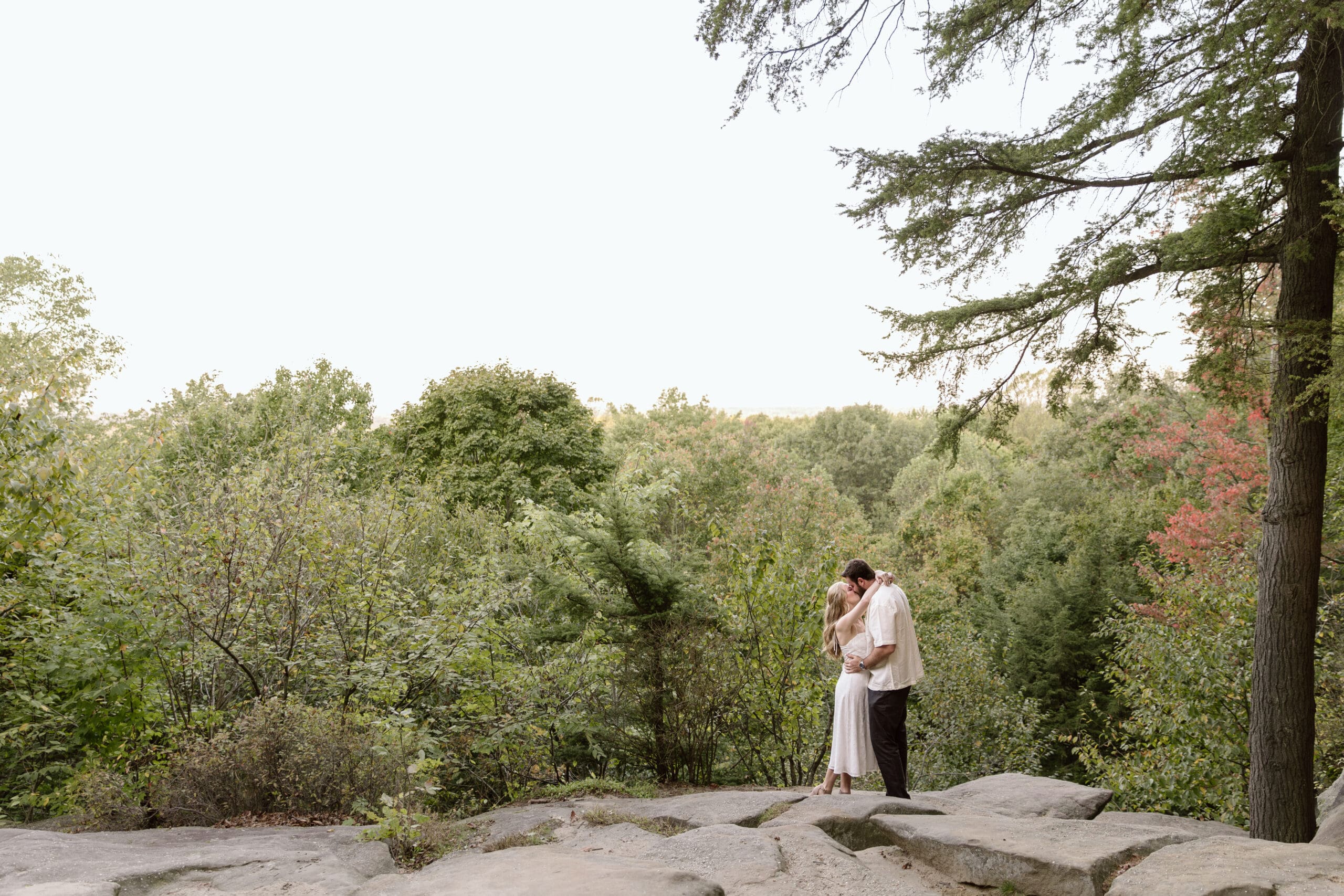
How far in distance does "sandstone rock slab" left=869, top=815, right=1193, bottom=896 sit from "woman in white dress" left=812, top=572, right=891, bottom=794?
1075mm

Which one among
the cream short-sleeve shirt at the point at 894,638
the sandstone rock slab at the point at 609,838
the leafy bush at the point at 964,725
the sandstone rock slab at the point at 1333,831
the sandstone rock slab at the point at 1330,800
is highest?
the cream short-sleeve shirt at the point at 894,638

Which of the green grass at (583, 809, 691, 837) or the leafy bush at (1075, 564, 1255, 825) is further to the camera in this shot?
the leafy bush at (1075, 564, 1255, 825)

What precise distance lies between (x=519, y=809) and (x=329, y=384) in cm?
2726

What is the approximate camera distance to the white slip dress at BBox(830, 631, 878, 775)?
6652 millimetres

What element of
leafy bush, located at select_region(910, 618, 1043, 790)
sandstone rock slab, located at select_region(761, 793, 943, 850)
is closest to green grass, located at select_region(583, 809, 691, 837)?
sandstone rock slab, located at select_region(761, 793, 943, 850)

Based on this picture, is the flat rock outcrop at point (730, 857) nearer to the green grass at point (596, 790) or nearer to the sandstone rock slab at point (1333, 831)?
the sandstone rock slab at point (1333, 831)

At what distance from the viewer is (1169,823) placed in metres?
6.09

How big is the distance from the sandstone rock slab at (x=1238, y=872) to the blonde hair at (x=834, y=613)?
2.81 meters

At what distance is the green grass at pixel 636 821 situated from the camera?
5.62 metres

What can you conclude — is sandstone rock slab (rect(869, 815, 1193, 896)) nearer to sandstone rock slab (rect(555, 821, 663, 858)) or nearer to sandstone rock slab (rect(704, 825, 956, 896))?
sandstone rock slab (rect(704, 825, 956, 896))

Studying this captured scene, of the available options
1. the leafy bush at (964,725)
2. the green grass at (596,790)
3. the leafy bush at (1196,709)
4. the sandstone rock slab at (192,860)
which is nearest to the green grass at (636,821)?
the green grass at (596,790)

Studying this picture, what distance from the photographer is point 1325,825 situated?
5656 mm

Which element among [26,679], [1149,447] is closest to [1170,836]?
[26,679]

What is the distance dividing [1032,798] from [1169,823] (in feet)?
2.99
